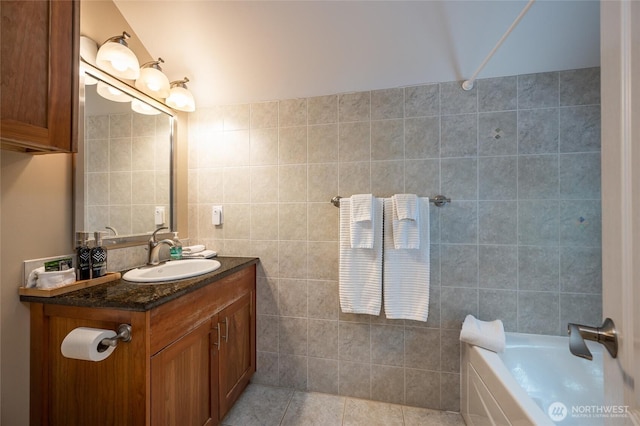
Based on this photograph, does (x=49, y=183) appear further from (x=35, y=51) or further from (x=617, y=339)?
(x=617, y=339)

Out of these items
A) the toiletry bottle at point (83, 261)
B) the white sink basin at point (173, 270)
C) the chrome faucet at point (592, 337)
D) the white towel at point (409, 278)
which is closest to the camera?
the chrome faucet at point (592, 337)

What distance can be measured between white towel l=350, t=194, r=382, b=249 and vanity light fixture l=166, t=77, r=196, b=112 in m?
1.26

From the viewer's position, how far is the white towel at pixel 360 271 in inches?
61.3

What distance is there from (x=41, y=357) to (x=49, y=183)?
0.71m

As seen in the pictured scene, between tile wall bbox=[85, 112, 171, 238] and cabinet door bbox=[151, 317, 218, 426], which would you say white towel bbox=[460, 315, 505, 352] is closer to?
cabinet door bbox=[151, 317, 218, 426]

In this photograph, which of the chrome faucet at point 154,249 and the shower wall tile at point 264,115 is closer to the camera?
the chrome faucet at point 154,249

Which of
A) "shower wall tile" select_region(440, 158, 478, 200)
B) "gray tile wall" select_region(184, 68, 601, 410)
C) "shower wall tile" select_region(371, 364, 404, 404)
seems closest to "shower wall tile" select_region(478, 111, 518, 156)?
"gray tile wall" select_region(184, 68, 601, 410)

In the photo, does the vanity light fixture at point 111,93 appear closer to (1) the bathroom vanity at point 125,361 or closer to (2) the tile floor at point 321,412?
(1) the bathroom vanity at point 125,361

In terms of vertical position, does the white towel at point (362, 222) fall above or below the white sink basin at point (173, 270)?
above

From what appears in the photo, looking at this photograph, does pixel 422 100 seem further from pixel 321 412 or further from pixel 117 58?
pixel 321 412

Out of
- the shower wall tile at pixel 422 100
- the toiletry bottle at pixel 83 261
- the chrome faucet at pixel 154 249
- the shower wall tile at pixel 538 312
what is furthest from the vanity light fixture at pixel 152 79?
the shower wall tile at pixel 538 312

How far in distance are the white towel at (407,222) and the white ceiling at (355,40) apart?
0.77 meters

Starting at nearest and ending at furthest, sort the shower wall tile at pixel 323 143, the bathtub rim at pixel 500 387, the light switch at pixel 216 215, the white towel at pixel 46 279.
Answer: the bathtub rim at pixel 500 387, the white towel at pixel 46 279, the shower wall tile at pixel 323 143, the light switch at pixel 216 215

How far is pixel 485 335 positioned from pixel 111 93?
7.88 ft
